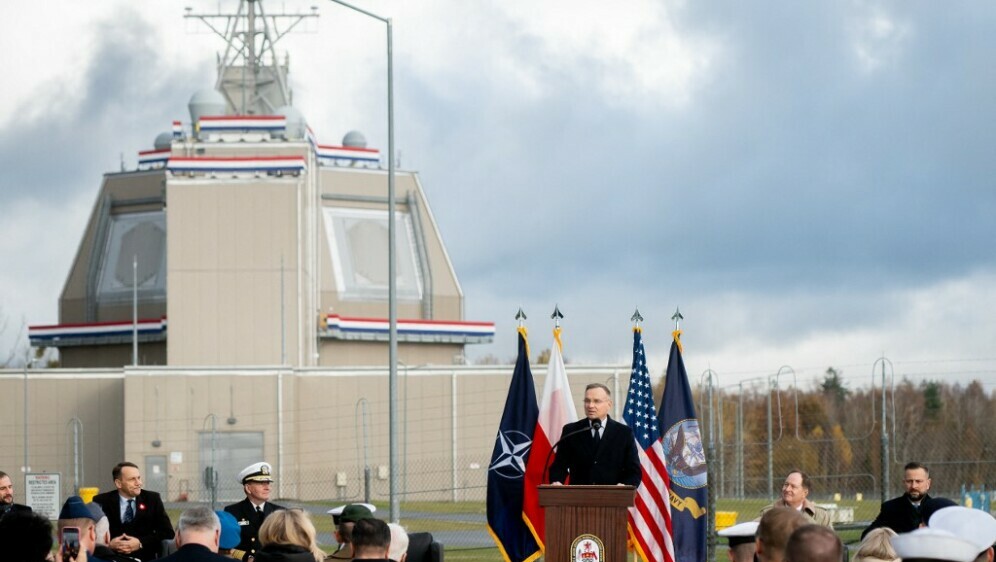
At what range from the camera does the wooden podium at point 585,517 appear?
13.3 m

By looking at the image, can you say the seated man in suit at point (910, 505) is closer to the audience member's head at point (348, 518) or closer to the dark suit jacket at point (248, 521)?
the audience member's head at point (348, 518)

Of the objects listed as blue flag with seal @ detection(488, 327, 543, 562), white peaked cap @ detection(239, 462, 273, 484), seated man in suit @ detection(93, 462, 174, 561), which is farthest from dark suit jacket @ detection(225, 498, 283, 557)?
blue flag with seal @ detection(488, 327, 543, 562)

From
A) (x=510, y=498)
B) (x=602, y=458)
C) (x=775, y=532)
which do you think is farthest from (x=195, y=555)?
(x=510, y=498)

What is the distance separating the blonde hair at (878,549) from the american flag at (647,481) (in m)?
8.78

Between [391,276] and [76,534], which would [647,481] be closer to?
[391,276]

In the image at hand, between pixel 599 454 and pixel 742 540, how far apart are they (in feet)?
18.5

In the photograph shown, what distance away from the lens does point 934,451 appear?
57.8 m

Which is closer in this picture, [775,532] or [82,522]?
[775,532]

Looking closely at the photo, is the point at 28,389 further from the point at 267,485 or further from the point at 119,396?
the point at 267,485

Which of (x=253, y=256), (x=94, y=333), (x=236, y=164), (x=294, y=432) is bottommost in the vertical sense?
(x=294, y=432)

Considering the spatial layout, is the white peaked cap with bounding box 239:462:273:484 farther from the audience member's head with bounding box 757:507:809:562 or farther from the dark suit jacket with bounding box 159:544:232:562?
the audience member's head with bounding box 757:507:809:562

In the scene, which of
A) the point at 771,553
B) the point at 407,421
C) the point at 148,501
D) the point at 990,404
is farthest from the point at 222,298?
the point at 771,553

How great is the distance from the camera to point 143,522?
13.6 meters

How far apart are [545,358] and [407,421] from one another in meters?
38.0
